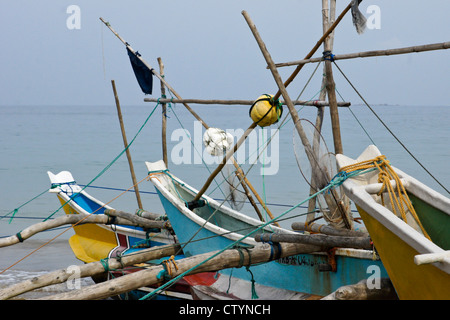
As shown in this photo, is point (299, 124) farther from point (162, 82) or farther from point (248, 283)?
point (162, 82)

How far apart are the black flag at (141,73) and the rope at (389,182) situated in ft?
19.3

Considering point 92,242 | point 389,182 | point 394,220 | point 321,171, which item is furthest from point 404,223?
point 92,242

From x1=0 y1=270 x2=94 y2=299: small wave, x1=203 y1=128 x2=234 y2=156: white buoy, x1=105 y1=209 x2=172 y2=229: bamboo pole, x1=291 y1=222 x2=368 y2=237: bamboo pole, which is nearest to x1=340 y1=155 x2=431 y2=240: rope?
x1=291 y1=222 x2=368 y2=237: bamboo pole

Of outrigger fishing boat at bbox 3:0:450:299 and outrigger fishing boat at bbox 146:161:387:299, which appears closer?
outrigger fishing boat at bbox 3:0:450:299

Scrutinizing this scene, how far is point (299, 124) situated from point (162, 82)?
4649mm

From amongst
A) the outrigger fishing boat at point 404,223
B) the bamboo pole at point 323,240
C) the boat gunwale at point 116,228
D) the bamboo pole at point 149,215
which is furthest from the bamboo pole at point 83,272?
the outrigger fishing boat at point 404,223

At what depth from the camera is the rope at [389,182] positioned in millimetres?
5435

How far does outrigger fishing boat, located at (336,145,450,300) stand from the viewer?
4.21m

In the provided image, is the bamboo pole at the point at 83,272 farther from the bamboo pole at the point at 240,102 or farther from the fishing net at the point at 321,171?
the fishing net at the point at 321,171

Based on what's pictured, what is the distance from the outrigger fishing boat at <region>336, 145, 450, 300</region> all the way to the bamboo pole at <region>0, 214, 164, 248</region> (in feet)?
15.3

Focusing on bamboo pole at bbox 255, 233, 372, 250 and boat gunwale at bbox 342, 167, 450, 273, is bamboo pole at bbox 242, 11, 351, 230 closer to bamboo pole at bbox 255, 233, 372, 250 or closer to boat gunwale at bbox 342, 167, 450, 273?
bamboo pole at bbox 255, 233, 372, 250

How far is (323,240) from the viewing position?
6.46 meters

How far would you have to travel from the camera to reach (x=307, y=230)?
731 centimetres

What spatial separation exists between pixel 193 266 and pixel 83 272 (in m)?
1.54
